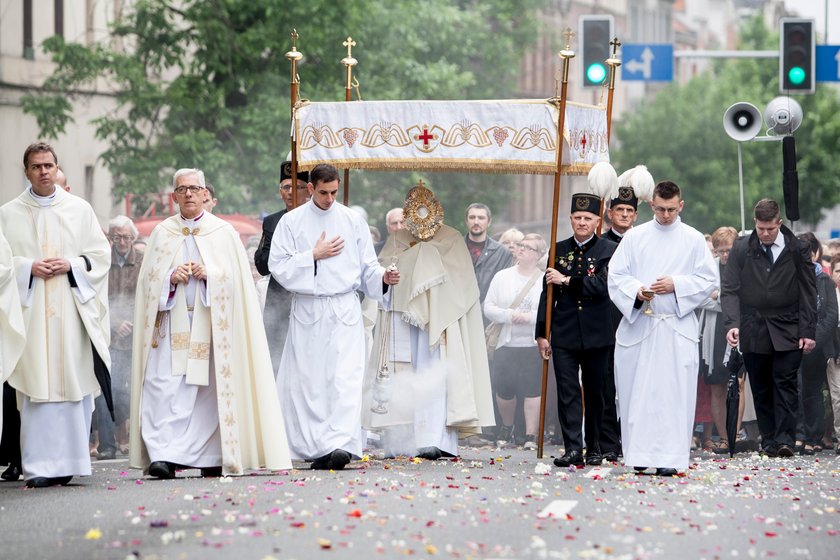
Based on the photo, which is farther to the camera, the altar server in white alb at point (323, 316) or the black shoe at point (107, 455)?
the black shoe at point (107, 455)

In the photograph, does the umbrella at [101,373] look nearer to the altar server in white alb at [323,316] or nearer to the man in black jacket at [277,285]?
the altar server in white alb at [323,316]

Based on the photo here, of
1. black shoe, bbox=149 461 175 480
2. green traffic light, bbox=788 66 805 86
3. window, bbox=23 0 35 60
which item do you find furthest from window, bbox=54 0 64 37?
black shoe, bbox=149 461 175 480

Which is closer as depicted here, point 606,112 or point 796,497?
point 796,497

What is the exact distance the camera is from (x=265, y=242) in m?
13.6

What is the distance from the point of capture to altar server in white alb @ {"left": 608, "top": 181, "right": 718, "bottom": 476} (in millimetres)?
12422

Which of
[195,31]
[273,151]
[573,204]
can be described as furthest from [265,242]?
[195,31]

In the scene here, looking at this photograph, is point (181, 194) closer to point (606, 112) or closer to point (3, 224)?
point (3, 224)

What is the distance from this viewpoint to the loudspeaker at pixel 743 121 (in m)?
17.9

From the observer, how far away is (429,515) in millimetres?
9602

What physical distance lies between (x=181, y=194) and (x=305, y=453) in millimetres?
2015

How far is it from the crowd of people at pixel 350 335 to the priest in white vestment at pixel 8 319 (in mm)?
13

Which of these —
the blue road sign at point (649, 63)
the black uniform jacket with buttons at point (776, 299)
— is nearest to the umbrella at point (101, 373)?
→ the black uniform jacket with buttons at point (776, 299)

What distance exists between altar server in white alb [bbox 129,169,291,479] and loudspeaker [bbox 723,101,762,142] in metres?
7.12

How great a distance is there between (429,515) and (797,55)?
14.4 meters
